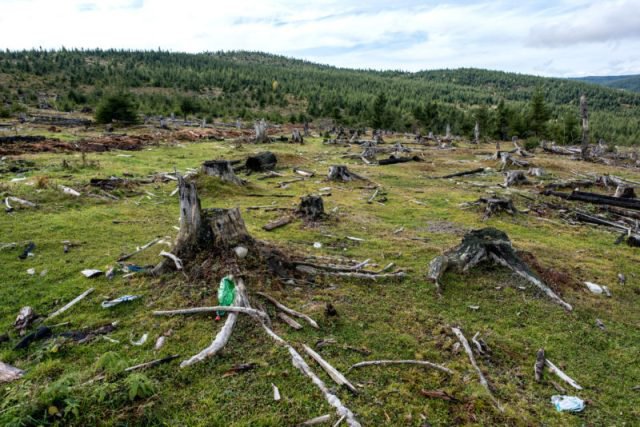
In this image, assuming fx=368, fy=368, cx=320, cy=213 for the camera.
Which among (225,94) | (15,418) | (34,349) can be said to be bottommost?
(34,349)

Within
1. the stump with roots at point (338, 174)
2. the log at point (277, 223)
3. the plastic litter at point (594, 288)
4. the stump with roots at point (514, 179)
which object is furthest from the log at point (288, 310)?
the stump with roots at point (514, 179)

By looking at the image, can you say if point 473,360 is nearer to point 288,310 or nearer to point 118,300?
point 288,310

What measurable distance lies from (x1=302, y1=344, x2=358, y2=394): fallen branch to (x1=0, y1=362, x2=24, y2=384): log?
3859 millimetres

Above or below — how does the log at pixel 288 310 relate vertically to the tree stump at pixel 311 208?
below

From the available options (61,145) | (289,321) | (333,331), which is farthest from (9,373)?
(61,145)

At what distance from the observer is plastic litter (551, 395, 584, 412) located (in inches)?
190

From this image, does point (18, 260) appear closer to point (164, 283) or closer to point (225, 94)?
point (164, 283)

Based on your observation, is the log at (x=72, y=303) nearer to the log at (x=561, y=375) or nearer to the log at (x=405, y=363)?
the log at (x=405, y=363)

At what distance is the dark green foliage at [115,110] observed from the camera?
42.4 m

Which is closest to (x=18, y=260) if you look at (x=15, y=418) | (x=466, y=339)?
(x=15, y=418)

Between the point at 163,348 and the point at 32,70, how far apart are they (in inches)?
4441

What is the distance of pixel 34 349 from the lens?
18.3 feet

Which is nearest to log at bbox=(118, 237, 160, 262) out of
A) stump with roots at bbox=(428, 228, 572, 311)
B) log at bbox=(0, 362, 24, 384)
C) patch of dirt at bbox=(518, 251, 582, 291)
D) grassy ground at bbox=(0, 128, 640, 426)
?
grassy ground at bbox=(0, 128, 640, 426)

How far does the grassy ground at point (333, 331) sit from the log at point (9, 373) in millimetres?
130
